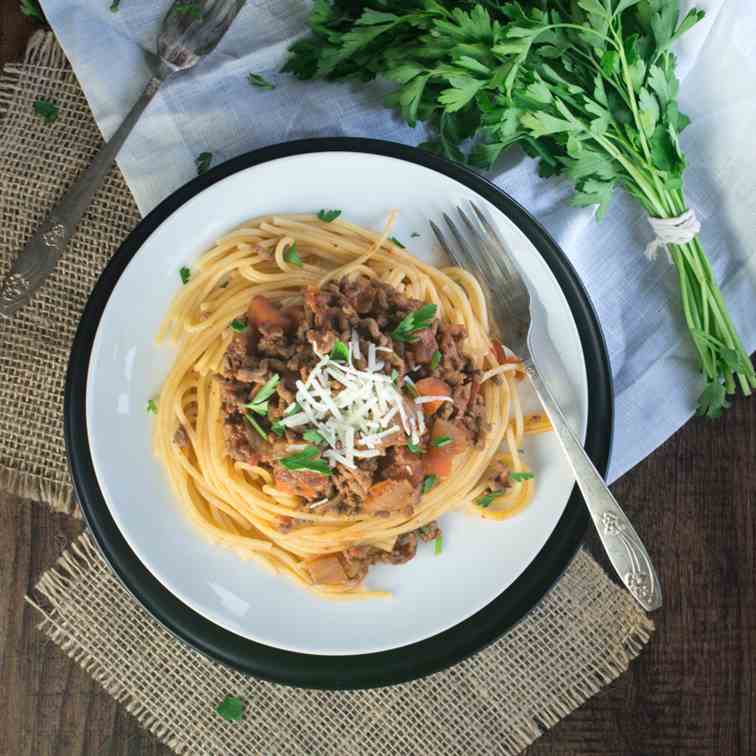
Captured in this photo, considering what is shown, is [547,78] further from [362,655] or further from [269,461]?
[362,655]

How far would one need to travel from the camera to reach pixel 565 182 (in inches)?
152

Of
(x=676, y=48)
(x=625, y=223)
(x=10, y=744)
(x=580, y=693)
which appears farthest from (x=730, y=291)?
(x=10, y=744)

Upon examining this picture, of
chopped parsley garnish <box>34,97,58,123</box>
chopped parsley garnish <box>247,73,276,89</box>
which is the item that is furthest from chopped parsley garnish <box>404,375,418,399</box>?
chopped parsley garnish <box>34,97,58,123</box>

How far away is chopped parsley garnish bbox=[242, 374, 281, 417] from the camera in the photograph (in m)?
3.20

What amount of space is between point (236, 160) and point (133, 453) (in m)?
1.22

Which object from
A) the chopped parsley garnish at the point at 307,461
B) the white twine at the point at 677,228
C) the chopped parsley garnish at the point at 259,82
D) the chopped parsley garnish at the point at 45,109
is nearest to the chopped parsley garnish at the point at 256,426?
the chopped parsley garnish at the point at 307,461

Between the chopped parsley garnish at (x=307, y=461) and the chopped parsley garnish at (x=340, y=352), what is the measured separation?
0.33 metres

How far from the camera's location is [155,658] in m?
3.85

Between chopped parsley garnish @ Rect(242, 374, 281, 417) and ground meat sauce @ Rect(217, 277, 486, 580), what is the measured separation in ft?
0.08

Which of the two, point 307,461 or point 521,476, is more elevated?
point 307,461

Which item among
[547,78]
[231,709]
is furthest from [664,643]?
[547,78]

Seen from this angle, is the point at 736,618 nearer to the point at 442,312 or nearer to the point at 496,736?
the point at 496,736

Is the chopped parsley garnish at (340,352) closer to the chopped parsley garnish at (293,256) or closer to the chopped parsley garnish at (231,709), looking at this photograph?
the chopped parsley garnish at (293,256)

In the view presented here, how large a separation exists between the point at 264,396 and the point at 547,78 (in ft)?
5.33
